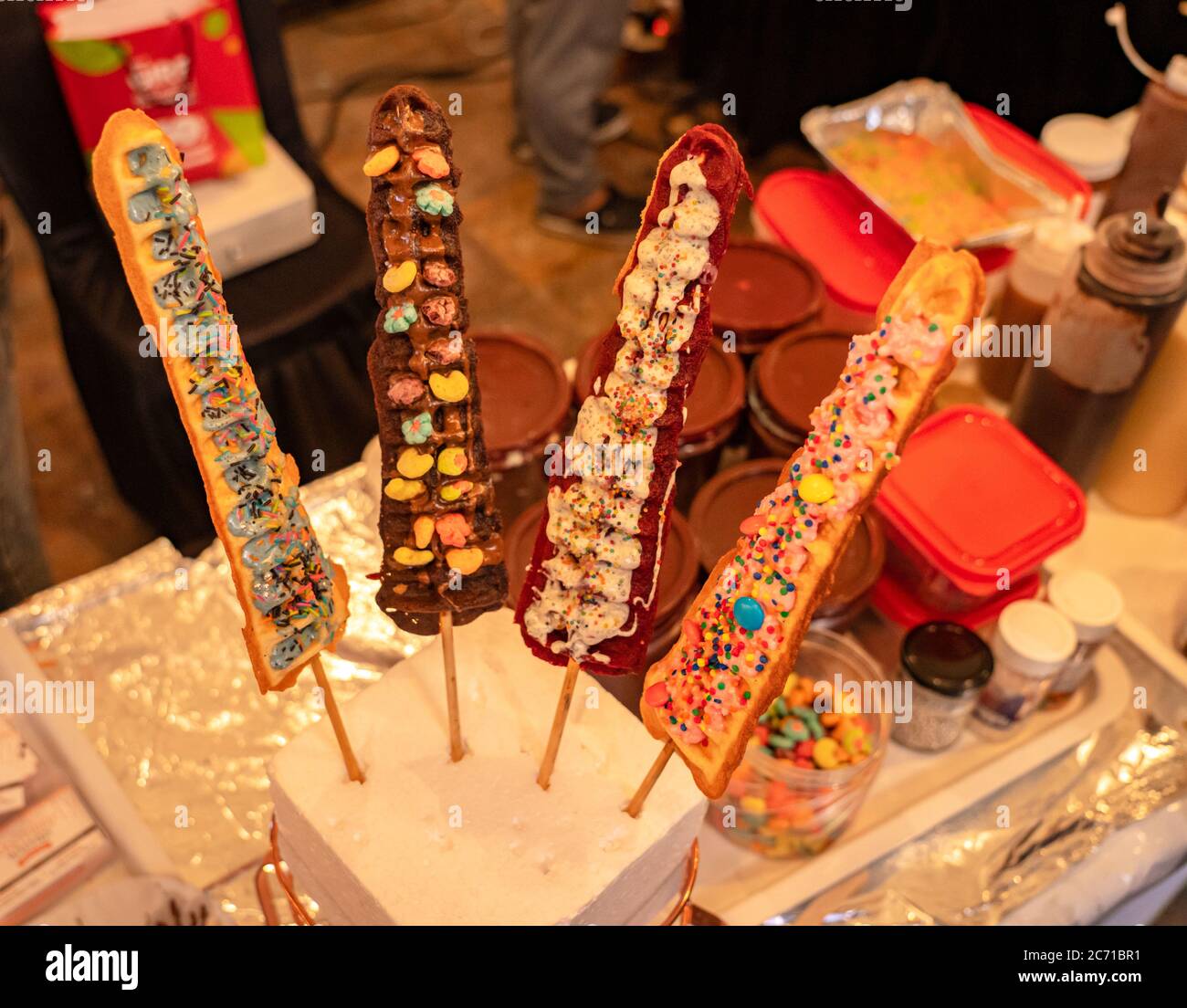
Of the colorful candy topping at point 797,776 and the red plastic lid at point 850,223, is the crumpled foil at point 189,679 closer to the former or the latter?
the colorful candy topping at point 797,776

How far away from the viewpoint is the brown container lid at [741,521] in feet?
4.74

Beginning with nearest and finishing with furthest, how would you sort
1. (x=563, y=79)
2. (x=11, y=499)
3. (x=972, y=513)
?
(x=972, y=513) → (x=11, y=499) → (x=563, y=79)

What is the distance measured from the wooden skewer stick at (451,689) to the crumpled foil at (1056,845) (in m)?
0.51

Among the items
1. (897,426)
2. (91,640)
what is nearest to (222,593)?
(91,640)

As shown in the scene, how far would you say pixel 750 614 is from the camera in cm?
88

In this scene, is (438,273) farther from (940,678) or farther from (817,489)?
(940,678)

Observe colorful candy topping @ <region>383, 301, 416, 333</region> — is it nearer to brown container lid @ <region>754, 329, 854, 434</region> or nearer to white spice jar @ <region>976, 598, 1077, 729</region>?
brown container lid @ <region>754, 329, 854, 434</region>

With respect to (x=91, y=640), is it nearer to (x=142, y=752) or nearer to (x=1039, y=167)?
(x=142, y=752)

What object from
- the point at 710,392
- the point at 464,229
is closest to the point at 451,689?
the point at 710,392

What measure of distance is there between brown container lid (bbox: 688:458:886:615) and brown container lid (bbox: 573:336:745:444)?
0.24 ft

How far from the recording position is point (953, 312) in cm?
73

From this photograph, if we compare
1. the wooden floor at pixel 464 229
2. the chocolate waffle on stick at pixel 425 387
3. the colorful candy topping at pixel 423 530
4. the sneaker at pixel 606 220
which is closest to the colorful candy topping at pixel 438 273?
the chocolate waffle on stick at pixel 425 387

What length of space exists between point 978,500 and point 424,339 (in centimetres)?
103

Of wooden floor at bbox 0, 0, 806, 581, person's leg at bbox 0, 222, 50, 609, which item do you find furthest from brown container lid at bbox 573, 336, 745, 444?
wooden floor at bbox 0, 0, 806, 581
